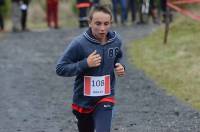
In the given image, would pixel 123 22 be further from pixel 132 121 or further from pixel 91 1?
pixel 132 121

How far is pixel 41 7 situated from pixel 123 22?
10452mm

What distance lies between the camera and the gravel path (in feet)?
29.5

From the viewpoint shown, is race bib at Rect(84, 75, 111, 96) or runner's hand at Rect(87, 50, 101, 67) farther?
race bib at Rect(84, 75, 111, 96)

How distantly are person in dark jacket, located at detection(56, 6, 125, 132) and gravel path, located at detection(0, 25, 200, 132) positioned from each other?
2389mm

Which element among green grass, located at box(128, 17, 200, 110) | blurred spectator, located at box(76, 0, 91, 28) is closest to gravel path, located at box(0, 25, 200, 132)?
green grass, located at box(128, 17, 200, 110)

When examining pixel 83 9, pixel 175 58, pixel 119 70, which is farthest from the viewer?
pixel 83 9

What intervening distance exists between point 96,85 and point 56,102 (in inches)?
185

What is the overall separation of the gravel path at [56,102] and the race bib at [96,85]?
2406 mm

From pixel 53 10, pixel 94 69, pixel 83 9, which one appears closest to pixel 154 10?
pixel 83 9

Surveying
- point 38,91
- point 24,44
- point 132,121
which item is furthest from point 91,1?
point 132,121

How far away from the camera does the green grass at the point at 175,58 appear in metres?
12.1

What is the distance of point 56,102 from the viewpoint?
35.7ft

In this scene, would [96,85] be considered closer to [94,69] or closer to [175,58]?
[94,69]

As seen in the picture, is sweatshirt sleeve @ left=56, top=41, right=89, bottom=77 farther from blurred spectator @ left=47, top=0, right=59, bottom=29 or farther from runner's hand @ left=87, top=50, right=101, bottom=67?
blurred spectator @ left=47, top=0, right=59, bottom=29
